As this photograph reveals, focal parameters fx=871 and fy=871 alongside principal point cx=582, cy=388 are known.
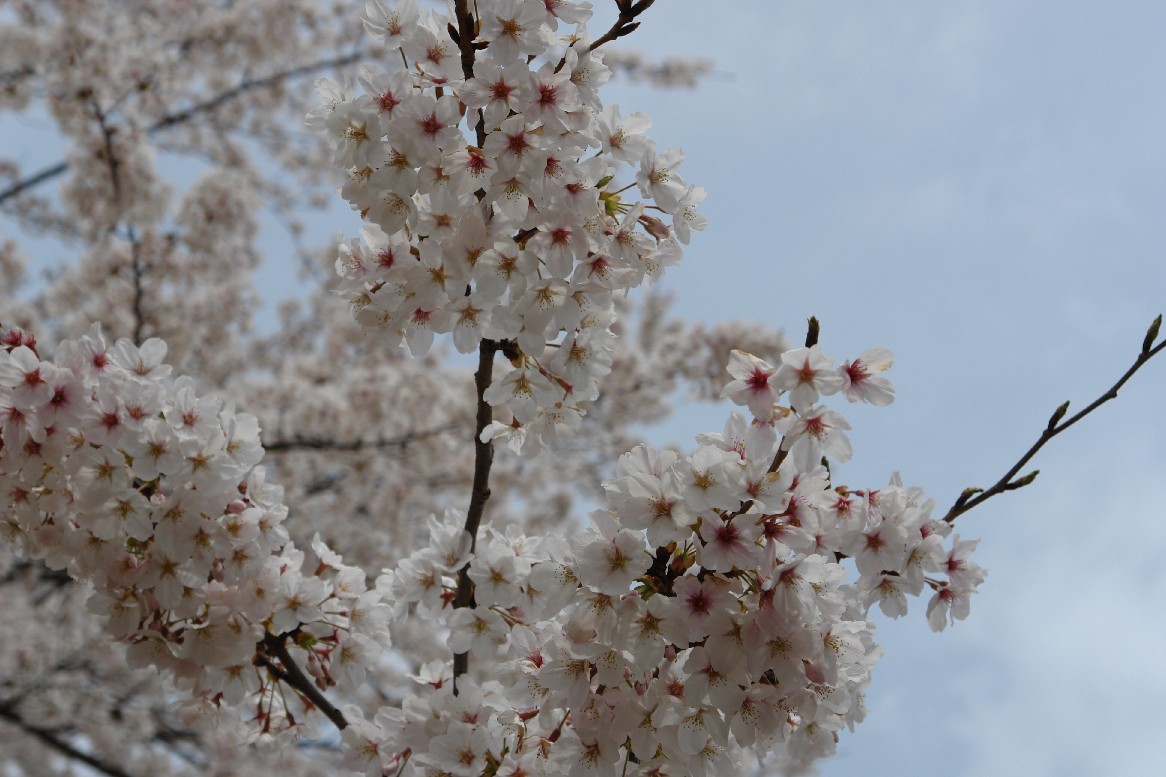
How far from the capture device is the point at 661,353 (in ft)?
28.5

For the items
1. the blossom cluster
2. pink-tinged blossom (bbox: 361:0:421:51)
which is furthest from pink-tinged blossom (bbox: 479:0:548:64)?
pink-tinged blossom (bbox: 361:0:421:51)

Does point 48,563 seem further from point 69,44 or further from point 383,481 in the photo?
point 383,481

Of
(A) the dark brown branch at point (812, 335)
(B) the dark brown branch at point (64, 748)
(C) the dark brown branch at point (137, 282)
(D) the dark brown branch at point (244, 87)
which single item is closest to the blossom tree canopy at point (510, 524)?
(A) the dark brown branch at point (812, 335)

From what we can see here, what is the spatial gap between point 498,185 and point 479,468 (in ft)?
2.30

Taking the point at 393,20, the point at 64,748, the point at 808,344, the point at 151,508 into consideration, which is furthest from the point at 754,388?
the point at 64,748

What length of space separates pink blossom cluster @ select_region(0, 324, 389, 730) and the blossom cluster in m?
0.55

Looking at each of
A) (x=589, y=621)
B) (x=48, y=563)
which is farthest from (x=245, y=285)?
(x=589, y=621)

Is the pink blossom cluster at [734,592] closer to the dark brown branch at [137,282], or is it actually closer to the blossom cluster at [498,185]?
the blossom cluster at [498,185]

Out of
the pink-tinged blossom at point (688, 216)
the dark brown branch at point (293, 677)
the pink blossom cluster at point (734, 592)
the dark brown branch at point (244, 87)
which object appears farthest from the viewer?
the dark brown branch at point (244, 87)

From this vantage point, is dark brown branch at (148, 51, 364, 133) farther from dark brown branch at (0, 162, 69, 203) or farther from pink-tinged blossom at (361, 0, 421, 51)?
pink-tinged blossom at (361, 0, 421, 51)

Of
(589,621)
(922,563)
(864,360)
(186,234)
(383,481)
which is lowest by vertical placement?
(589,621)

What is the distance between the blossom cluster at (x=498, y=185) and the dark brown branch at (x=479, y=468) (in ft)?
0.33

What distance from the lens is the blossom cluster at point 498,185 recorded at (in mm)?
1767

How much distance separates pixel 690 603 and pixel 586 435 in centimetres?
797
